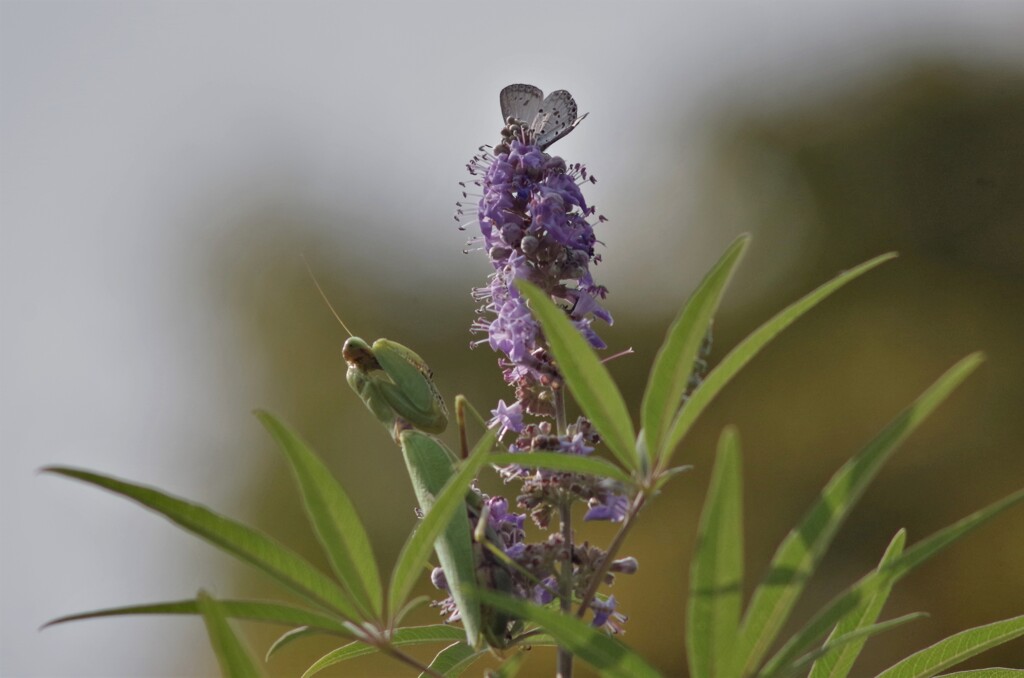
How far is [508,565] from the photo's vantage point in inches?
67.8

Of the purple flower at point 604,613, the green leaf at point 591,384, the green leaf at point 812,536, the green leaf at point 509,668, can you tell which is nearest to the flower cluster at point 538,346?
the purple flower at point 604,613

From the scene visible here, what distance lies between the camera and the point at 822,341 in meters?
9.09

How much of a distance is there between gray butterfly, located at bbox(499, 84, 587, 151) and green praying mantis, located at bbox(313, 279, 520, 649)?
1.82 ft

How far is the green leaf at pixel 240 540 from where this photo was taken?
51.5 inches

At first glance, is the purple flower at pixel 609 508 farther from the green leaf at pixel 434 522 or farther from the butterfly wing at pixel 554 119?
the butterfly wing at pixel 554 119

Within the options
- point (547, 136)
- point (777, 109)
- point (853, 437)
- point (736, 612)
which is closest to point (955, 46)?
point (777, 109)

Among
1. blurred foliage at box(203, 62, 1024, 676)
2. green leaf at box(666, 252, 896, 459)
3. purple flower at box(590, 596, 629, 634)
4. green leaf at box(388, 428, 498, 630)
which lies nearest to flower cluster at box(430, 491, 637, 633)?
purple flower at box(590, 596, 629, 634)

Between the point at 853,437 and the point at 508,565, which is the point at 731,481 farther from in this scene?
the point at 853,437

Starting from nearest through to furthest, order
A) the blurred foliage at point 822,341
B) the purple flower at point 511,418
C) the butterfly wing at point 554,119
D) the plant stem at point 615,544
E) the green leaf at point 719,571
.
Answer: the green leaf at point 719,571
the plant stem at point 615,544
the purple flower at point 511,418
the butterfly wing at point 554,119
the blurred foliage at point 822,341

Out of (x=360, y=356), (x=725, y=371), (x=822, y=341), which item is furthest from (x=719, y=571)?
(x=822, y=341)

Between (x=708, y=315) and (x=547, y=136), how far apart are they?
699 mm

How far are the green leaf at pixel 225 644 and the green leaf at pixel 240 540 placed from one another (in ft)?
0.33

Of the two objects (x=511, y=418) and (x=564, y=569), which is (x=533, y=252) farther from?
(x=564, y=569)

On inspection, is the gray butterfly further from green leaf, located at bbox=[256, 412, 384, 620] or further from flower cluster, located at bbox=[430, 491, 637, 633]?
green leaf, located at bbox=[256, 412, 384, 620]
